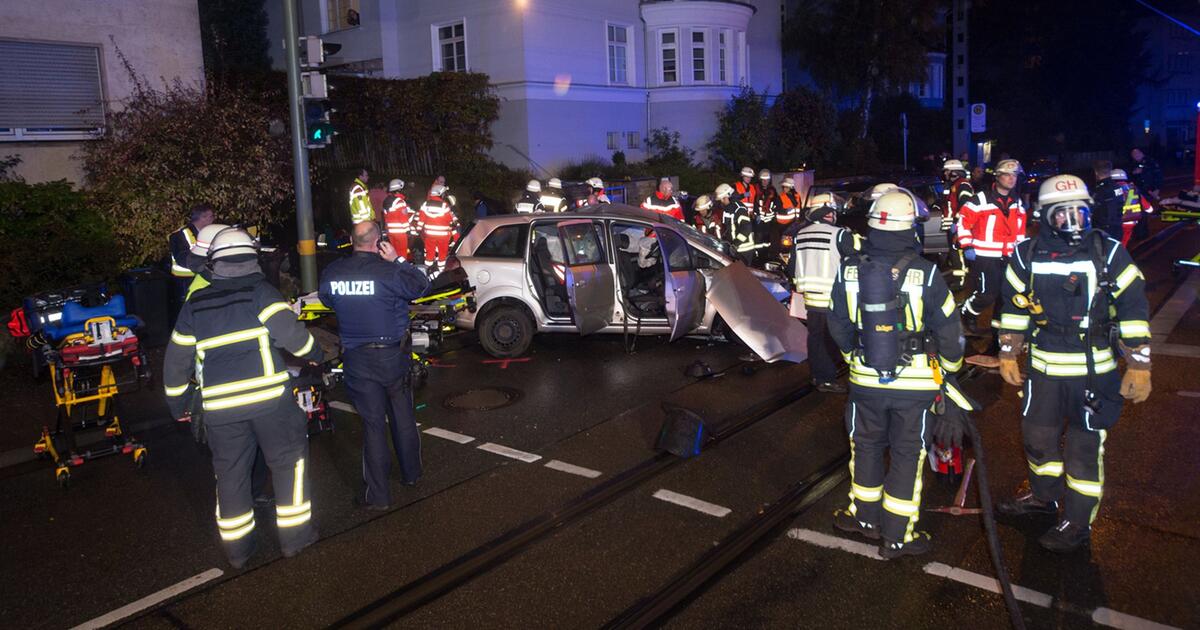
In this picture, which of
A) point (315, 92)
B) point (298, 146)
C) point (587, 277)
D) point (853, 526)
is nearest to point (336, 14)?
point (315, 92)

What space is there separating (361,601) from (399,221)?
11027mm

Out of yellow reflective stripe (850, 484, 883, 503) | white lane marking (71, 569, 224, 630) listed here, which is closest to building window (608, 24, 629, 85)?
yellow reflective stripe (850, 484, 883, 503)

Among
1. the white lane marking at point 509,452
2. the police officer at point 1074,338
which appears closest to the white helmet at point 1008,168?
the police officer at point 1074,338

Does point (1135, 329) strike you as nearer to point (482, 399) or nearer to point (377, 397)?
point (377, 397)

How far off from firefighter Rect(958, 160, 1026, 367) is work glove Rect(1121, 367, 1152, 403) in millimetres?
4562

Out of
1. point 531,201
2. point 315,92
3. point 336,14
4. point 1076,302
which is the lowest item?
point 1076,302

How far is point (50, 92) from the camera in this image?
13.6 m

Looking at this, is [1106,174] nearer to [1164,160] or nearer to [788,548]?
[788,548]

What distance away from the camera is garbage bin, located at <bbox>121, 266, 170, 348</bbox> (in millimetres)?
10883

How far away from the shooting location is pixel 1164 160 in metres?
55.9

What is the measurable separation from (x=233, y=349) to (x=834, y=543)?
3.65m

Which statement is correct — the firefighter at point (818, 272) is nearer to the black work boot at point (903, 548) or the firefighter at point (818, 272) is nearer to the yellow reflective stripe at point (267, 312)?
the black work boot at point (903, 548)

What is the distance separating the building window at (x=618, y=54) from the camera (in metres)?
26.8

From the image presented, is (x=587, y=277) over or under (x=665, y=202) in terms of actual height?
under
